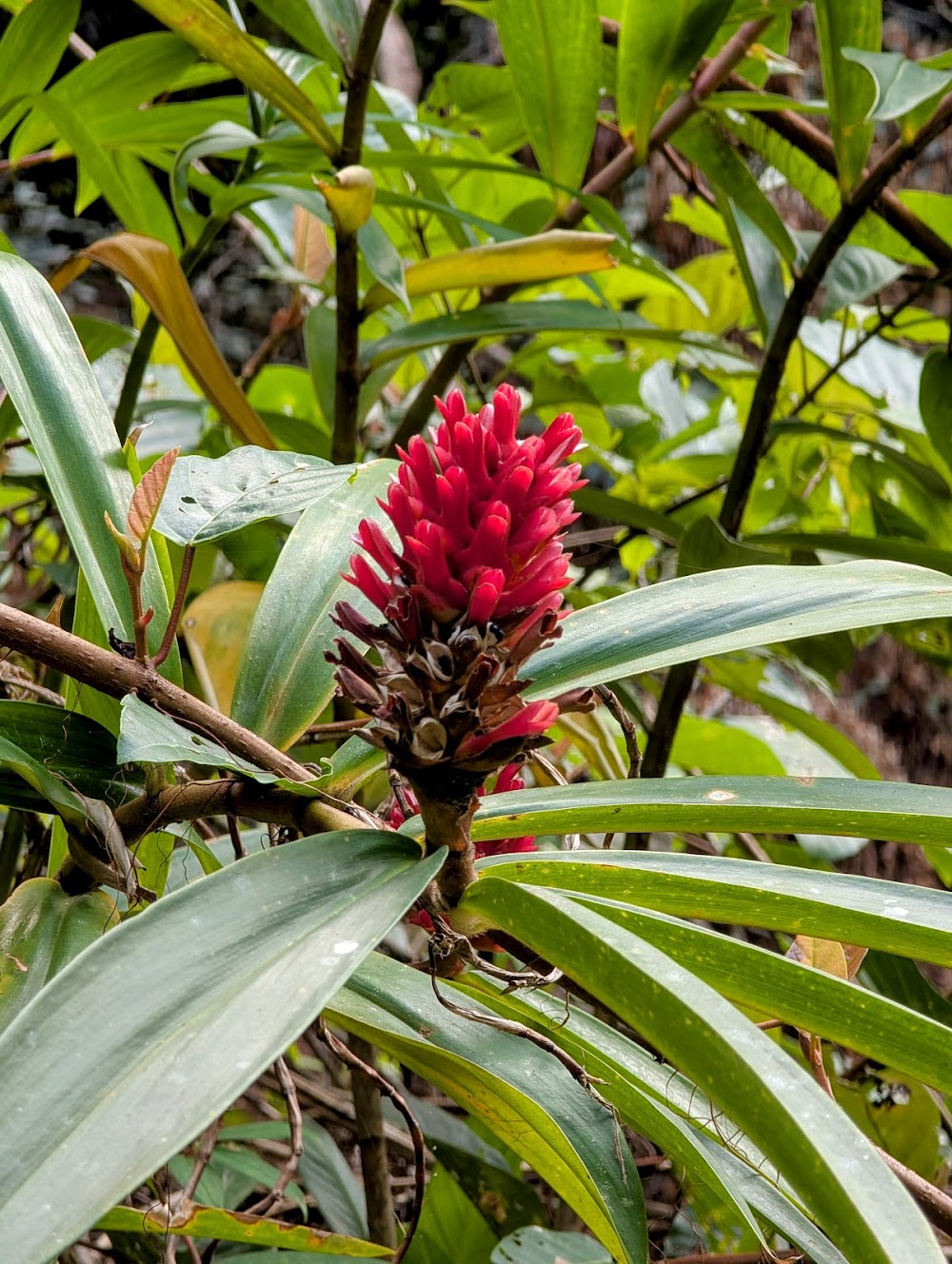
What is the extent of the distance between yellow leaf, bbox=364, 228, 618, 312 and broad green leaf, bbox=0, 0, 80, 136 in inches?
11.0

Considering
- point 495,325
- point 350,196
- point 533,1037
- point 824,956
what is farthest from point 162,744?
point 495,325

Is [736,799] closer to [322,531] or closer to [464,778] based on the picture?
[464,778]

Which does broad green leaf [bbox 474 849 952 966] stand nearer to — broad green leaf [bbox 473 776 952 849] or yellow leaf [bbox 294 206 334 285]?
broad green leaf [bbox 473 776 952 849]

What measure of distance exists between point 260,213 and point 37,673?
57 centimetres

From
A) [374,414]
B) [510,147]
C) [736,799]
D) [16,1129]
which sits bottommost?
[16,1129]

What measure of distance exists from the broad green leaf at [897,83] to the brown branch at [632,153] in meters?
0.15

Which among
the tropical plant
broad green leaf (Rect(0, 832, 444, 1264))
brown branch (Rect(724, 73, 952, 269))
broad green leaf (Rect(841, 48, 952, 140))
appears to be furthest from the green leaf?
brown branch (Rect(724, 73, 952, 269))

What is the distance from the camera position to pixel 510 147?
1147 millimetres

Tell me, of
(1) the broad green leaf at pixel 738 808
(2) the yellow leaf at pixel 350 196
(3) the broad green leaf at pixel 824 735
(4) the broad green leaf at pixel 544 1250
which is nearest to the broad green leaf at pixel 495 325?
(2) the yellow leaf at pixel 350 196

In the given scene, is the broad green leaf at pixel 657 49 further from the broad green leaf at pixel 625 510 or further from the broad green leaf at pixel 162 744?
the broad green leaf at pixel 162 744

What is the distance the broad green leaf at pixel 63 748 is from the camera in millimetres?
375

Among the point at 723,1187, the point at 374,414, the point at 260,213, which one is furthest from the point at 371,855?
the point at 374,414

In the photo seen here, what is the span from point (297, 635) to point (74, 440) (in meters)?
0.11

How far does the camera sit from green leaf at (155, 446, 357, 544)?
13.7 inches
